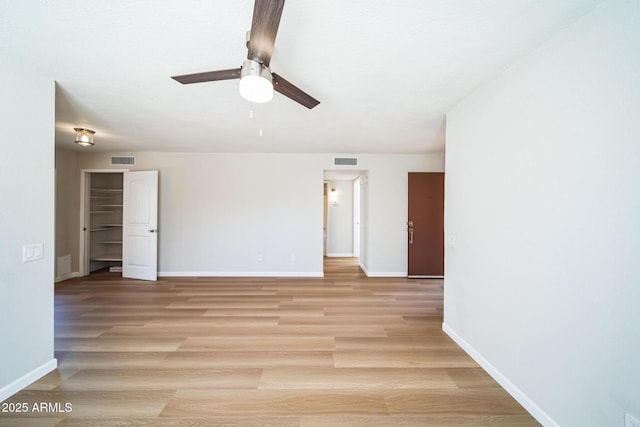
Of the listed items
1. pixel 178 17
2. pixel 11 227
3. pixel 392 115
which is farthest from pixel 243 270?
pixel 178 17

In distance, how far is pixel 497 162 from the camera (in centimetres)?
199

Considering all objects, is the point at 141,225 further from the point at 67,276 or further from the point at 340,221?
the point at 340,221

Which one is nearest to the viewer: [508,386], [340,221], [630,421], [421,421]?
[630,421]

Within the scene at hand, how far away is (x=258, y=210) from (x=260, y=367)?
3296mm

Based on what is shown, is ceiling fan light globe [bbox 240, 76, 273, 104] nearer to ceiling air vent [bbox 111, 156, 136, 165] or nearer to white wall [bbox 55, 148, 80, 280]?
ceiling air vent [bbox 111, 156, 136, 165]

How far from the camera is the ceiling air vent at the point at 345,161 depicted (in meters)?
4.97

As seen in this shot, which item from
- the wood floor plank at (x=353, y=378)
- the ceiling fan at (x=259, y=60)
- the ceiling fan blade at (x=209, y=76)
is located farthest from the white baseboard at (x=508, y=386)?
the ceiling fan blade at (x=209, y=76)

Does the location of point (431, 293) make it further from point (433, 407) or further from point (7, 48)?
point (7, 48)

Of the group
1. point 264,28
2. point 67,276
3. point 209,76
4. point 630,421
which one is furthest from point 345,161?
point 67,276

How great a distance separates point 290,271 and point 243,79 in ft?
13.5

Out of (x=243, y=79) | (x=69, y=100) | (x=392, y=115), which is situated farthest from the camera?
(x=392, y=115)

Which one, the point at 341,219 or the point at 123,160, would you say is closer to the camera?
the point at 123,160

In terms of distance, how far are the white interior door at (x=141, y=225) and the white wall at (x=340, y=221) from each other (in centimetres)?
449

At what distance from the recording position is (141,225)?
15.7 ft
